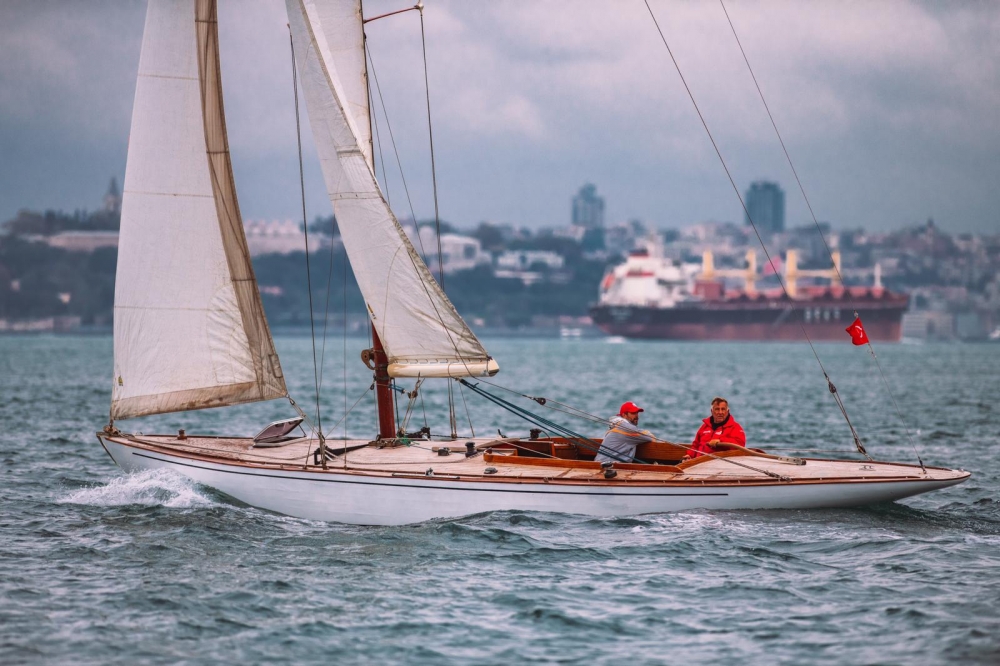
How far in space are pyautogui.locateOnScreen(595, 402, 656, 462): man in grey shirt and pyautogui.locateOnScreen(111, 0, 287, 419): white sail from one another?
4.31 meters

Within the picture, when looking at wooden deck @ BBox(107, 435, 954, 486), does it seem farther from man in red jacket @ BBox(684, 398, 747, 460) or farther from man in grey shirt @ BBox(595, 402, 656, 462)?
man in red jacket @ BBox(684, 398, 747, 460)

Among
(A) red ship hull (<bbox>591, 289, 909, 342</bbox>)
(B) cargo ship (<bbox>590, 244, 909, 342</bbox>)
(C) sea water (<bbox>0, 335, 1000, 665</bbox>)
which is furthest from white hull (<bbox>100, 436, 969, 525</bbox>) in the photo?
(A) red ship hull (<bbox>591, 289, 909, 342</bbox>)

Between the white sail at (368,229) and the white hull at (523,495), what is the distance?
1.49 meters

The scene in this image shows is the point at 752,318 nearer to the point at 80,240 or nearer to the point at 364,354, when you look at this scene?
the point at 80,240

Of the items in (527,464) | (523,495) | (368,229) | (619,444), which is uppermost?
(368,229)

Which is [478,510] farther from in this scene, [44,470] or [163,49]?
[44,470]

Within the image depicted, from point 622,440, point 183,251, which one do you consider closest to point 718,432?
point 622,440

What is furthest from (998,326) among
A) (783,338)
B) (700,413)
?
(700,413)

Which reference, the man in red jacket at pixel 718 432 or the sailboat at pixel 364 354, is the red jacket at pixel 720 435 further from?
the sailboat at pixel 364 354

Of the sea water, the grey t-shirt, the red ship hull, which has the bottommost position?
the sea water

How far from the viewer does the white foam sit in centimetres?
1411

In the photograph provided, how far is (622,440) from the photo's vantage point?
13.4 metres

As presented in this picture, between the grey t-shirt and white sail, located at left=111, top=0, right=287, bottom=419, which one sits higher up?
white sail, located at left=111, top=0, right=287, bottom=419

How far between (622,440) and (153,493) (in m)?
5.93
